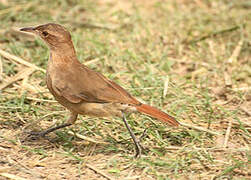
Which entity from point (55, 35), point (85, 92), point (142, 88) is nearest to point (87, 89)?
point (85, 92)

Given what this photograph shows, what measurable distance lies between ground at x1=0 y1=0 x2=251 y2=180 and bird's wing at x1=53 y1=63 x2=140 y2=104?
0.51 metres

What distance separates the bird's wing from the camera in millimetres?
4352

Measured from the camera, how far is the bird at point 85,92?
4367mm

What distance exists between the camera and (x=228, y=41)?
7.20 meters

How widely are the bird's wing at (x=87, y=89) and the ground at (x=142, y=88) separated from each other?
514 millimetres

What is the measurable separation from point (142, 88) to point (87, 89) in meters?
1.39

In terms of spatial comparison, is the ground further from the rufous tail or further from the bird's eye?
the bird's eye

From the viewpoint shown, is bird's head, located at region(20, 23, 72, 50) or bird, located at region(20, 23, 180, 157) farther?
bird's head, located at region(20, 23, 72, 50)

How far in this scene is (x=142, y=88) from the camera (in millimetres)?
5668

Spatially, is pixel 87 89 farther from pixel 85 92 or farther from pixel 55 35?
pixel 55 35

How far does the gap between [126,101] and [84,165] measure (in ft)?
2.27

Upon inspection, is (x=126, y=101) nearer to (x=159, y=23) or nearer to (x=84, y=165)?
(x=84, y=165)

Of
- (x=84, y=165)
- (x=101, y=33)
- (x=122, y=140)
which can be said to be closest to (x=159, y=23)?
(x=101, y=33)

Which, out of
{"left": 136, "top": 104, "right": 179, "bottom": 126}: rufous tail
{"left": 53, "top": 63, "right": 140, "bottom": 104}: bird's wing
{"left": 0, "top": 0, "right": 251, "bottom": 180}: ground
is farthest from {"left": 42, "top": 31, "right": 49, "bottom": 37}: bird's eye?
{"left": 136, "top": 104, "right": 179, "bottom": 126}: rufous tail
